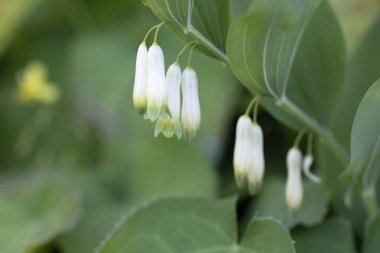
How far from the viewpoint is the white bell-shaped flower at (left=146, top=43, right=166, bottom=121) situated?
85 cm

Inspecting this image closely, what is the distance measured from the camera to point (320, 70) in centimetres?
115

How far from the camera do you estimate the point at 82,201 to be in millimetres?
1643

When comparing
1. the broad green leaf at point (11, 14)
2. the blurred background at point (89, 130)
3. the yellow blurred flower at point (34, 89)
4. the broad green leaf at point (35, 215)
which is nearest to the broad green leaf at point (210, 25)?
the blurred background at point (89, 130)

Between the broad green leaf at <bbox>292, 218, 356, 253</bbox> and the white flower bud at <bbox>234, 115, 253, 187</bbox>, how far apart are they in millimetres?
285

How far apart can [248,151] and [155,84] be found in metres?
0.20

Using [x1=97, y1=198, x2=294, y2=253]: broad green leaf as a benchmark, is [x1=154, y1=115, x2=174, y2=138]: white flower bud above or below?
above

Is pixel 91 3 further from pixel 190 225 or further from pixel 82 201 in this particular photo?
pixel 190 225

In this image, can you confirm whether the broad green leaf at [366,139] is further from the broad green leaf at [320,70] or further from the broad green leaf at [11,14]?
the broad green leaf at [11,14]

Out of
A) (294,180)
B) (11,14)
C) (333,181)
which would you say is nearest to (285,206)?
(333,181)

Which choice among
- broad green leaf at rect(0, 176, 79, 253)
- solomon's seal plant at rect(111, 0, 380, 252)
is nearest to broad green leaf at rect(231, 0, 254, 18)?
solomon's seal plant at rect(111, 0, 380, 252)

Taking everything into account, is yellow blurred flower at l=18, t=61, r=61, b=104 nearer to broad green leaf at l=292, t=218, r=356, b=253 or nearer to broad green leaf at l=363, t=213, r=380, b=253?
broad green leaf at l=292, t=218, r=356, b=253

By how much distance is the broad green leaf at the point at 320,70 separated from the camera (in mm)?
1118

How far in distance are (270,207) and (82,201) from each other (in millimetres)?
562

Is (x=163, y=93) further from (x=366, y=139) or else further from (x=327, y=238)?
(x=327, y=238)
